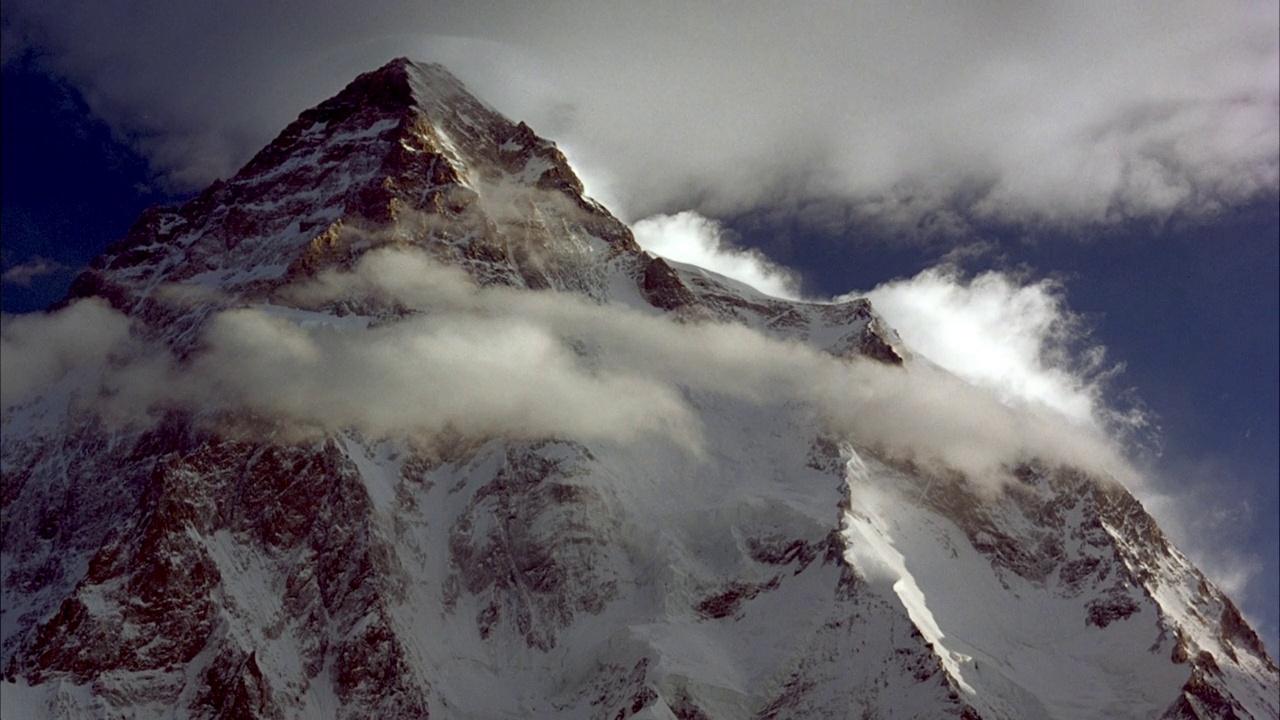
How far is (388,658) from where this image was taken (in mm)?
188000

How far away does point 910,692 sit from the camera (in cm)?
17675

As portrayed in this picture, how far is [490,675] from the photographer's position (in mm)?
192500

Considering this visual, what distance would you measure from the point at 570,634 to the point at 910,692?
4825 cm

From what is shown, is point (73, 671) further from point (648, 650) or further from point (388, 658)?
point (648, 650)

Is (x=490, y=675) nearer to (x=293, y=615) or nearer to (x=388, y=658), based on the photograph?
(x=388, y=658)

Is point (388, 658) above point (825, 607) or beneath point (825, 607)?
beneath

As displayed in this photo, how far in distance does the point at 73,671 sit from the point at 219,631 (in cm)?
1856

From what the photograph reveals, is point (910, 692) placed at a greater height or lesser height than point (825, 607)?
lesser

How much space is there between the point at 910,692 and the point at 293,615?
3307 inches

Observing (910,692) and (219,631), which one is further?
(219,631)

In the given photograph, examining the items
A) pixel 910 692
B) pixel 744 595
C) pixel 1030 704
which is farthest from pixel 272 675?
pixel 1030 704

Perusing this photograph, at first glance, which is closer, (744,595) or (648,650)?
(648,650)

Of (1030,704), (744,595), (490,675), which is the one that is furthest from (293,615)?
(1030,704)

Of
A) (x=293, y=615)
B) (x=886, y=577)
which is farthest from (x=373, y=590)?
(x=886, y=577)
